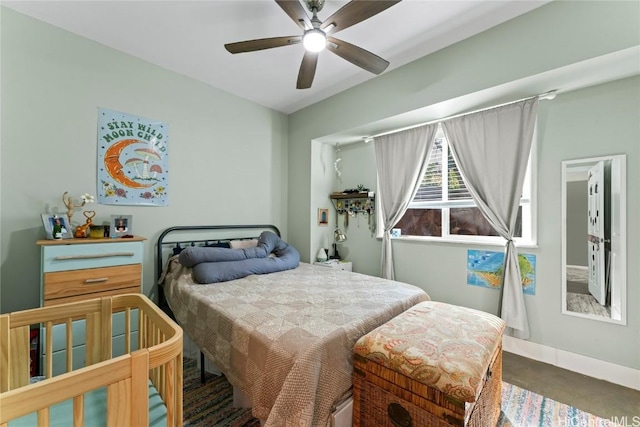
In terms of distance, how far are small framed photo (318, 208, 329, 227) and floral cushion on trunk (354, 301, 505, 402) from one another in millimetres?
2146

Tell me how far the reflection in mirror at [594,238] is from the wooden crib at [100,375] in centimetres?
289

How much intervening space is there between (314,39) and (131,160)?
2.01 meters

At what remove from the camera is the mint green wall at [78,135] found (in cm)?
195

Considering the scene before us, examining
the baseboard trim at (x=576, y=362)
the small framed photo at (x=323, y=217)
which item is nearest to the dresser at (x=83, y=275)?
the small framed photo at (x=323, y=217)

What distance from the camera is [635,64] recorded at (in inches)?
69.9

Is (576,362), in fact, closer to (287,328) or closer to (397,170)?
(397,170)

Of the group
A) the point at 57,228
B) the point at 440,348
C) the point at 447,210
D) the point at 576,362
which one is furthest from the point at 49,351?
the point at 576,362

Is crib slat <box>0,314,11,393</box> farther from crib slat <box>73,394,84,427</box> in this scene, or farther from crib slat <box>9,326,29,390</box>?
crib slat <box>73,394,84,427</box>

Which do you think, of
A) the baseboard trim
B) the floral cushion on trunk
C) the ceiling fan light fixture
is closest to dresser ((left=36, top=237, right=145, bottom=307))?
the floral cushion on trunk

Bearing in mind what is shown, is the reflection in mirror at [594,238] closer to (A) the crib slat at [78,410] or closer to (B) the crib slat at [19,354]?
(A) the crib slat at [78,410]

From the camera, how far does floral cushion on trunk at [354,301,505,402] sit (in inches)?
42.8

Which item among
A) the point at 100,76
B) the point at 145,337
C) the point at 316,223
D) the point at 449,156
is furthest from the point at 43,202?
the point at 449,156

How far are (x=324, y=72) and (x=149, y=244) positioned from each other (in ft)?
8.32

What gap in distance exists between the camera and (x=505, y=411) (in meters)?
1.70
